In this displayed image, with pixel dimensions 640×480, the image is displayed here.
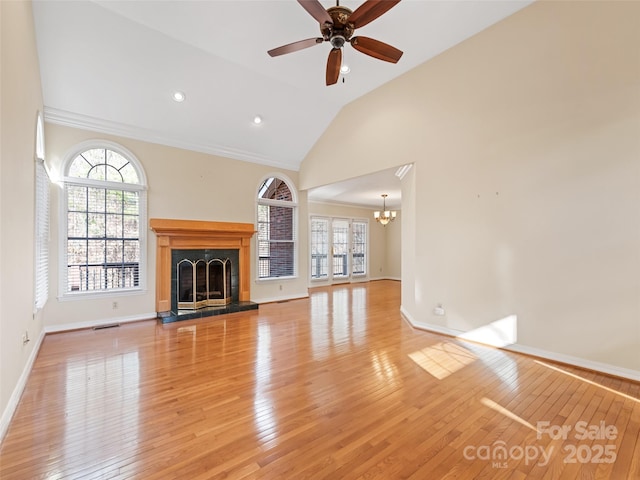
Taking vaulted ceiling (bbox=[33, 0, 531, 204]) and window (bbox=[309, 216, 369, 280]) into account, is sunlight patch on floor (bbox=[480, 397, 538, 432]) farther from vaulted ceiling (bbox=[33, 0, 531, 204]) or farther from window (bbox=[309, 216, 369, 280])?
window (bbox=[309, 216, 369, 280])

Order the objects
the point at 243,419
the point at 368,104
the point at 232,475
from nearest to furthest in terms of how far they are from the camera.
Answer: the point at 232,475
the point at 243,419
the point at 368,104

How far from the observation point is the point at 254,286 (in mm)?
6492

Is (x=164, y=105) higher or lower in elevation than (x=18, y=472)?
higher

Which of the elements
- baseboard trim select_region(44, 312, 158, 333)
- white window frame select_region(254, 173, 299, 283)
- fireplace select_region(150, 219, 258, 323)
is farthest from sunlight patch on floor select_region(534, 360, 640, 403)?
baseboard trim select_region(44, 312, 158, 333)

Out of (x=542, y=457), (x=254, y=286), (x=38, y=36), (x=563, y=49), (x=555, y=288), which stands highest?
(x=38, y=36)

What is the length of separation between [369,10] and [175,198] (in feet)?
14.7

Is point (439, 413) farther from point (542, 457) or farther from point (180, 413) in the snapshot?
point (180, 413)

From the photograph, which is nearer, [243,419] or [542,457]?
[542,457]

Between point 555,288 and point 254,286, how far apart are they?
5238 mm

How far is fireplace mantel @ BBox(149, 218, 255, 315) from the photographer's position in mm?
5227

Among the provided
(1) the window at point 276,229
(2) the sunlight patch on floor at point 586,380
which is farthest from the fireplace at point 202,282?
(2) the sunlight patch on floor at point 586,380

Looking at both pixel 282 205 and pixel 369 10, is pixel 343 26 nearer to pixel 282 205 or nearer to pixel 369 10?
pixel 369 10

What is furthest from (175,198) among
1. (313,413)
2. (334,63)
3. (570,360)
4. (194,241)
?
(570,360)

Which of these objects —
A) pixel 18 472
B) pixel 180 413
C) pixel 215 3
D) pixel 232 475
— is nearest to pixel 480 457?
pixel 232 475
